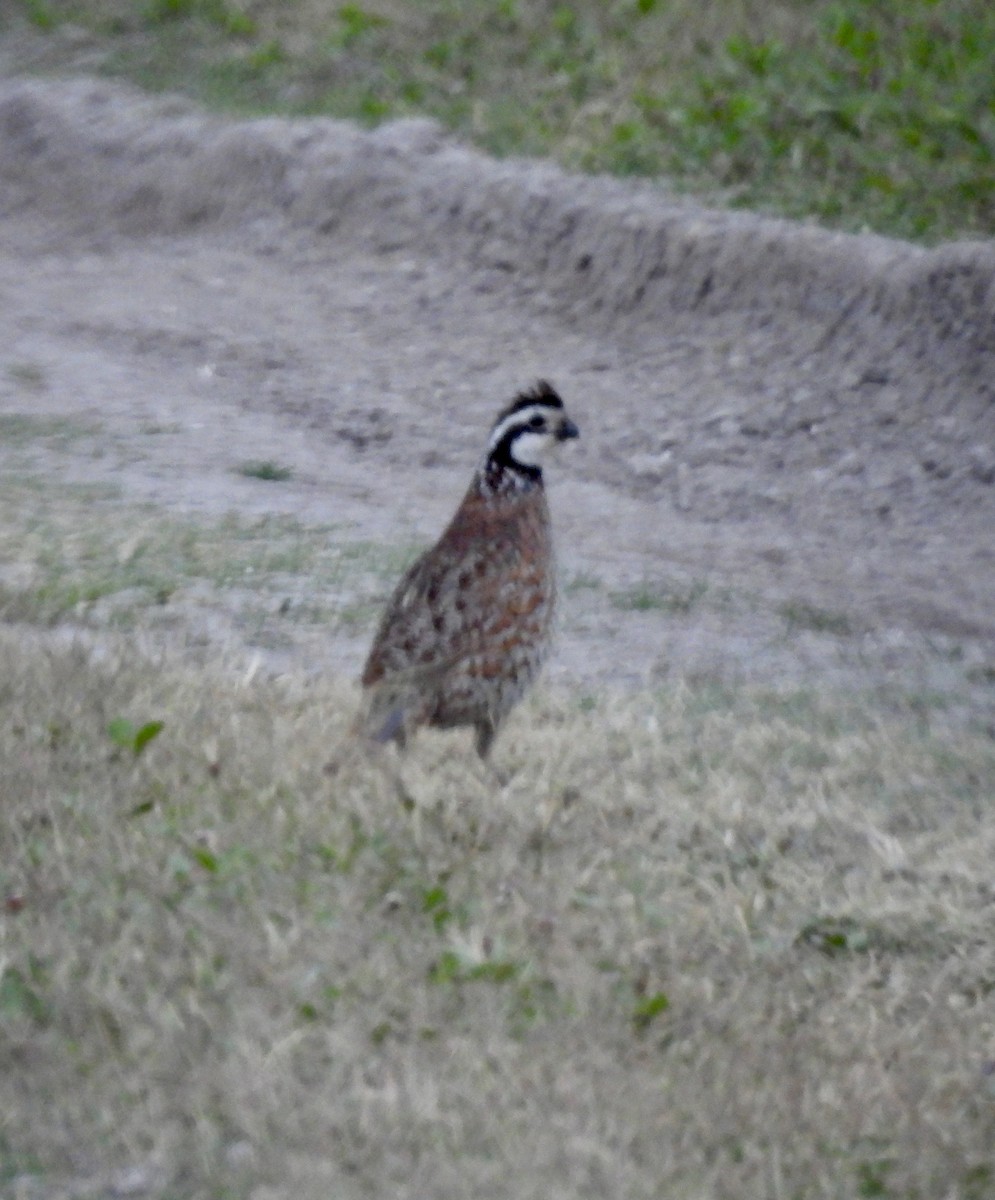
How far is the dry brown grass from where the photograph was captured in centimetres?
460

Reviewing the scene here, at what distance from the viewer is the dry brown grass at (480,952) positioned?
460 cm

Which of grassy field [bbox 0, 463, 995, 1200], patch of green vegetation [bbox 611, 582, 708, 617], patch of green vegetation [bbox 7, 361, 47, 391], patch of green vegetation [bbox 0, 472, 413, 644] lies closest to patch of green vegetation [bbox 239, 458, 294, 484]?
patch of green vegetation [bbox 0, 472, 413, 644]

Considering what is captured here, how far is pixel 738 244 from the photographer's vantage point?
12617mm

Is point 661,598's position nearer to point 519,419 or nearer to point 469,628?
point 519,419

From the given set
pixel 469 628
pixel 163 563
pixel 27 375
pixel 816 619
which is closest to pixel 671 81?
pixel 27 375

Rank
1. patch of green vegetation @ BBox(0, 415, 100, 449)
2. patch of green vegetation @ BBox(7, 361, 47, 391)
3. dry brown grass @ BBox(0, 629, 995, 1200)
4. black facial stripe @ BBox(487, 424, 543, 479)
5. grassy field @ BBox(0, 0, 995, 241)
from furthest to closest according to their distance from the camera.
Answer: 1. grassy field @ BBox(0, 0, 995, 241)
2. patch of green vegetation @ BBox(7, 361, 47, 391)
3. patch of green vegetation @ BBox(0, 415, 100, 449)
4. black facial stripe @ BBox(487, 424, 543, 479)
5. dry brown grass @ BBox(0, 629, 995, 1200)

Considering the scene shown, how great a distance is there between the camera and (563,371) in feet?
40.7

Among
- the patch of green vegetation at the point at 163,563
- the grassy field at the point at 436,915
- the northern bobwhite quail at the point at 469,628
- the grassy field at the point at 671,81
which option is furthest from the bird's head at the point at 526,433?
the grassy field at the point at 671,81

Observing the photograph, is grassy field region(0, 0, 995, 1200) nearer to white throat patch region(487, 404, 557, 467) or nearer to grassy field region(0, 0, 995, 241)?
white throat patch region(487, 404, 557, 467)

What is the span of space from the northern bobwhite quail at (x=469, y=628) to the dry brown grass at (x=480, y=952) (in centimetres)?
17

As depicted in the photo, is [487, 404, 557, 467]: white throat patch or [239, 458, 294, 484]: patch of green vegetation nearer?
[487, 404, 557, 467]: white throat patch

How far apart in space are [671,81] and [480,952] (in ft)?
33.1

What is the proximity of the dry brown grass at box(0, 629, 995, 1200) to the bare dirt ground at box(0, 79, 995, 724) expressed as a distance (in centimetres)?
119

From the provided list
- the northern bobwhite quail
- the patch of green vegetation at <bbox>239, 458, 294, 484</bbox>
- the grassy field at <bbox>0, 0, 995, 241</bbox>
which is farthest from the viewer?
the grassy field at <bbox>0, 0, 995, 241</bbox>
